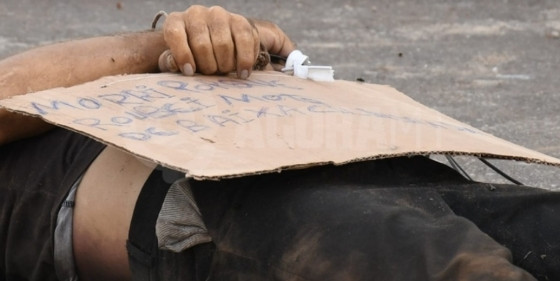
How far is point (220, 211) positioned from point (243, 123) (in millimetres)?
210

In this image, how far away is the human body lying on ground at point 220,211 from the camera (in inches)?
58.8

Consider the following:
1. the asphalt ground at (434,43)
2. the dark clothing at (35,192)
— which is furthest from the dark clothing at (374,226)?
the asphalt ground at (434,43)

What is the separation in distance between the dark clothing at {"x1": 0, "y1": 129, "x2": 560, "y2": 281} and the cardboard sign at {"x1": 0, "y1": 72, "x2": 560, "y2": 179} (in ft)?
0.16

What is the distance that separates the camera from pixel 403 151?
172cm

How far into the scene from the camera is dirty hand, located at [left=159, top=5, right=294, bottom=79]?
199 cm

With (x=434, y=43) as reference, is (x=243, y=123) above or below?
above

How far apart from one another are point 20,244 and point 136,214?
0.33m

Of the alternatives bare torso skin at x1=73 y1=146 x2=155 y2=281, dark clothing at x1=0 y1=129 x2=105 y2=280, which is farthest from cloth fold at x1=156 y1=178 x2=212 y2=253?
dark clothing at x1=0 y1=129 x2=105 y2=280

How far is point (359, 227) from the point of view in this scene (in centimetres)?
152

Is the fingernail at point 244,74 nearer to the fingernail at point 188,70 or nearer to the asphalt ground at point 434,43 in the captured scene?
the fingernail at point 188,70

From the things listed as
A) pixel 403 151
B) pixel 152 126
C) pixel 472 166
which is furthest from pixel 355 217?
pixel 472 166

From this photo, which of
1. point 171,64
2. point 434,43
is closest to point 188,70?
point 171,64

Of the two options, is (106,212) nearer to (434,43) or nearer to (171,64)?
(171,64)

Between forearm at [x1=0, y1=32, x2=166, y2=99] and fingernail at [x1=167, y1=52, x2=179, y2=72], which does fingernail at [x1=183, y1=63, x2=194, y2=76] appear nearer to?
fingernail at [x1=167, y1=52, x2=179, y2=72]
